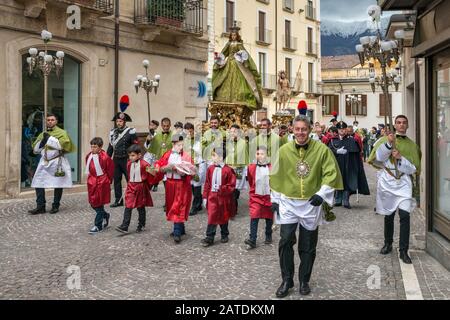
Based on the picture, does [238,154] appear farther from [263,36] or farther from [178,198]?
[263,36]

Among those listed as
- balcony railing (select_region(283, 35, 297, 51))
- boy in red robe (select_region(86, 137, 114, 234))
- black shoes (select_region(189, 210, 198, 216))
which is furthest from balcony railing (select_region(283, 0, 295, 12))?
boy in red robe (select_region(86, 137, 114, 234))

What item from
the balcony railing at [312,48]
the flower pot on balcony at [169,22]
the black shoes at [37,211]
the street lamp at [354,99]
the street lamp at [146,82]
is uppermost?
the balcony railing at [312,48]

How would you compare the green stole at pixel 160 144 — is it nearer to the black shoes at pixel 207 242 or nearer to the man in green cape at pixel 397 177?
the black shoes at pixel 207 242

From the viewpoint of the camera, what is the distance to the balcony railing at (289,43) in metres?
35.5

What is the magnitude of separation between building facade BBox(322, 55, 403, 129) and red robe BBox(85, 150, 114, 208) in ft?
127

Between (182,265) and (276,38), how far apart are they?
29.4 m

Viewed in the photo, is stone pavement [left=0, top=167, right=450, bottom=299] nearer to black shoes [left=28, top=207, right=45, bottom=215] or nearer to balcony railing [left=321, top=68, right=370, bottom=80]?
black shoes [left=28, top=207, right=45, bottom=215]

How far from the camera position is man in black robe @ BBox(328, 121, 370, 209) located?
11980mm

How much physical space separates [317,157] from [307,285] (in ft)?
4.15

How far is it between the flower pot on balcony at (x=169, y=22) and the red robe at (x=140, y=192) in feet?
29.0

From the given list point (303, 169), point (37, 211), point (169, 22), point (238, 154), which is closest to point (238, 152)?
point (238, 154)

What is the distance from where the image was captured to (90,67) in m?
15.0

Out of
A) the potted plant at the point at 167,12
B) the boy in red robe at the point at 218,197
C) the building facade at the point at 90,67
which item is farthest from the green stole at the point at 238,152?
the potted plant at the point at 167,12
